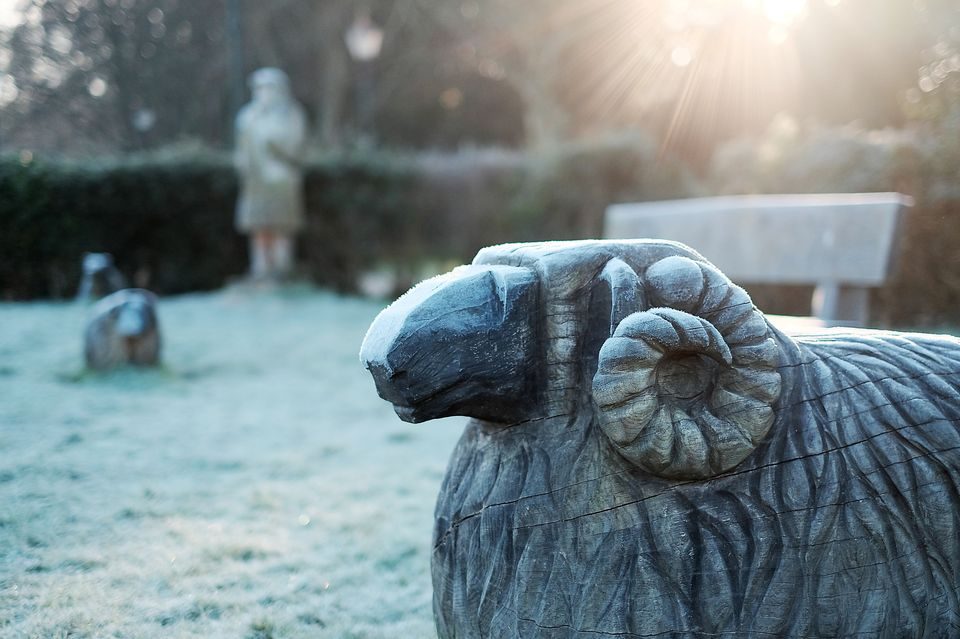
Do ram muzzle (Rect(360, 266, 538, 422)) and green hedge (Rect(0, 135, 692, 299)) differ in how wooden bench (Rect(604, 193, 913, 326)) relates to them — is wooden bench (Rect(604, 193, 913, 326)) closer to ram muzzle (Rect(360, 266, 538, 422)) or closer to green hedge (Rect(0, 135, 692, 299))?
ram muzzle (Rect(360, 266, 538, 422))

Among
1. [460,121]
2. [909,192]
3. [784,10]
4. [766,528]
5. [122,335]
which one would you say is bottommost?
[122,335]

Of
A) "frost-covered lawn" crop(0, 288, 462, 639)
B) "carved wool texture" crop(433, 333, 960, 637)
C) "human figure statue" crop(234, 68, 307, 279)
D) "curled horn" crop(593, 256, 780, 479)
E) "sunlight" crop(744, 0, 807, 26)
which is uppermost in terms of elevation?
"sunlight" crop(744, 0, 807, 26)

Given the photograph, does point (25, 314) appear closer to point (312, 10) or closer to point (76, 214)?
point (76, 214)

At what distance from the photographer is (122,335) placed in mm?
6680

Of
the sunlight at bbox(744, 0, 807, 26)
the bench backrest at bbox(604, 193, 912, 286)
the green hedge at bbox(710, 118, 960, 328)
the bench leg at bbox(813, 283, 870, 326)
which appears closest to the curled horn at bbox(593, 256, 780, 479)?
the bench backrest at bbox(604, 193, 912, 286)

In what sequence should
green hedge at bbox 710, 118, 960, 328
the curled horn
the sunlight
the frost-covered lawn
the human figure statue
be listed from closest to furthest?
the curled horn < the frost-covered lawn < green hedge at bbox 710, 118, 960, 328 < the human figure statue < the sunlight

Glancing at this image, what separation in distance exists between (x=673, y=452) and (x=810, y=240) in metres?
4.30

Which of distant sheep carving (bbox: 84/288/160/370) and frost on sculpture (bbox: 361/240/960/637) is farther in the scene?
distant sheep carving (bbox: 84/288/160/370)

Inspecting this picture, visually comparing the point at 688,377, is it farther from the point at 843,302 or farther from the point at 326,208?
the point at 326,208

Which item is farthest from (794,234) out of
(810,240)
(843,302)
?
(843,302)

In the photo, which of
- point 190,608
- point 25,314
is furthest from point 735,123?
point 190,608

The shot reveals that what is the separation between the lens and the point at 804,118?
17.7m

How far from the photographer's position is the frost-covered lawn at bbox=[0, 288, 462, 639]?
2486 millimetres

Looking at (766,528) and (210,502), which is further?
(210,502)
